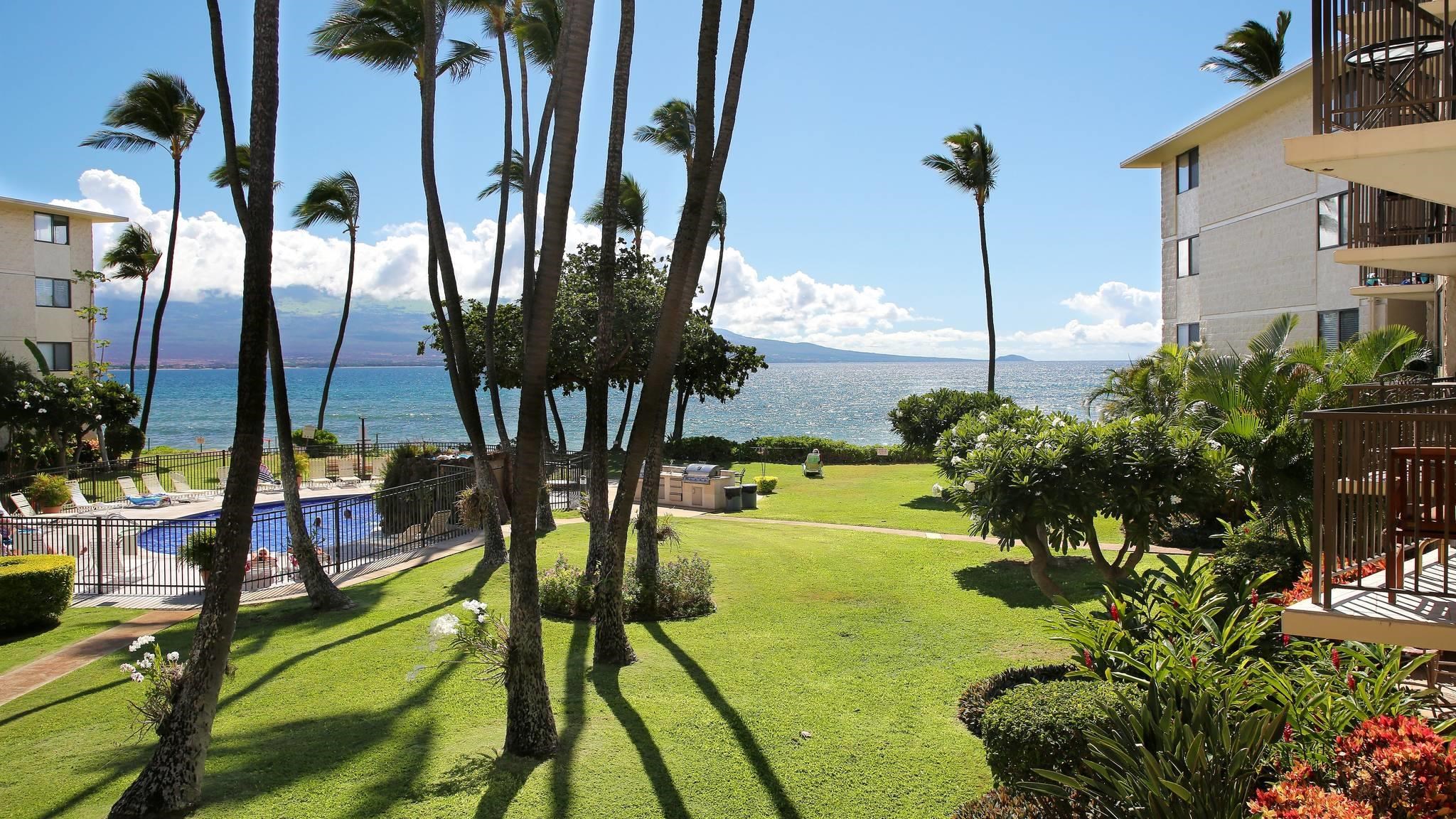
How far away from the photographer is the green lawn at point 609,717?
739cm

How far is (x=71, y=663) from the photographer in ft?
39.2

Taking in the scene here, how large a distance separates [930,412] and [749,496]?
848 centimetres

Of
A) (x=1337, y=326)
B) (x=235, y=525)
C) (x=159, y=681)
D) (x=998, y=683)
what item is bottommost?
(x=998, y=683)

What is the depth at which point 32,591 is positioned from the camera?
44.9 ft

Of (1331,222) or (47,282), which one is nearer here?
(1331,222)

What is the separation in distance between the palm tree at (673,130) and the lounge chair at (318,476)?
18.2 meters

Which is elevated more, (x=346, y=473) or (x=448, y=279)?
(x=448, y=279)

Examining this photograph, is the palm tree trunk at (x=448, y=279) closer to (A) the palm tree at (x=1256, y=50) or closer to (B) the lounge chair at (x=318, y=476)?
(B) the lounge chair at (x=318, y=476)

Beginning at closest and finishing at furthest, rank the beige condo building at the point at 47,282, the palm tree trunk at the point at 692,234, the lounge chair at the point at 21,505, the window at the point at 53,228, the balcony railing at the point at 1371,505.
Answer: the balcony railing at the point at 1371,505, the palm tree trunk at the point at 692,234, the lounge chair at the point at 21,505, the beige condo building at the point at 47,282, the window at the point at 53,228

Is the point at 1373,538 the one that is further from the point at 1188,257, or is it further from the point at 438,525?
the point at 1188,257

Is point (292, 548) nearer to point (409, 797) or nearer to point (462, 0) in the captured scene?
point (409, 797)

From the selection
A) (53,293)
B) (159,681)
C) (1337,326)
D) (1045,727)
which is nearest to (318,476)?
(53,293)

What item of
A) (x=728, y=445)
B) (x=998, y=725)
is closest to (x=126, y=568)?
(x=998, y=725)

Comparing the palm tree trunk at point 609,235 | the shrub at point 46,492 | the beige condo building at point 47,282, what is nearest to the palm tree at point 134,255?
the beige condo building at point 47,282
